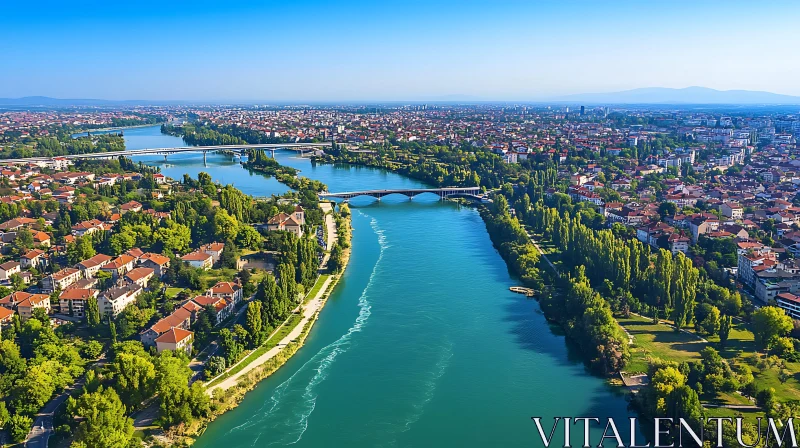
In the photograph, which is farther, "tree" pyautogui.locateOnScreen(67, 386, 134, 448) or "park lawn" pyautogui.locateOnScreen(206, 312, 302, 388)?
"park lawn" pyautogui.locateOnScreen(206, 312, 302, 388)

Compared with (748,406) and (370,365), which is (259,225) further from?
(748,406)

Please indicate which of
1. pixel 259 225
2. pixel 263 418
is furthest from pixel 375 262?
pixel 263 418

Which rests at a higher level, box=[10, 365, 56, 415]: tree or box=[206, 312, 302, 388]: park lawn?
box=[10, 365, 56, 415]: tree

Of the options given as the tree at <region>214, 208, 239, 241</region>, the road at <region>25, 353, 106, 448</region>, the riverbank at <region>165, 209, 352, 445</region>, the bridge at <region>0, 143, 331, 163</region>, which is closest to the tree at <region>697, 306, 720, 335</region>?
the riverbank at <region>165, 209, 352, 445</region>

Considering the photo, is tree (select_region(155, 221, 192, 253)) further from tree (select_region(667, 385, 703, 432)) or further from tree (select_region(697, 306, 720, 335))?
tree (select_region(667, 385, 703, 432))

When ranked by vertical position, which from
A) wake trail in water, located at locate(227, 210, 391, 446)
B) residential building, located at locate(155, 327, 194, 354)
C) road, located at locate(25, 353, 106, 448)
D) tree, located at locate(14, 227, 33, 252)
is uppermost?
tree, located at locate(14, 227, 33, 252)

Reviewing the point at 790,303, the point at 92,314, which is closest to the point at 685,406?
the point at 790,303

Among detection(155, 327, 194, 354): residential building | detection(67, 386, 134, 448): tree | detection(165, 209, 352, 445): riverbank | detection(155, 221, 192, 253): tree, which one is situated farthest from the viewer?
detection(155, 221, 192, 253): tree

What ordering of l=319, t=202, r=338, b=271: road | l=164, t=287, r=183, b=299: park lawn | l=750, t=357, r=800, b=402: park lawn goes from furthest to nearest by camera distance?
l=319, t=202, r=338, b=271: road < l=164, t=287, r=183, b=299: park lawn < l=750, t=357, r=800, b=402: park lawn
